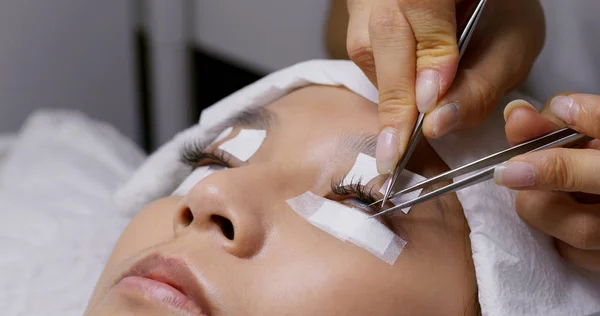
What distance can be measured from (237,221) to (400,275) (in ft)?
0.63

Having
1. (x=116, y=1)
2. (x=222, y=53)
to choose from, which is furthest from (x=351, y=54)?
(x=116, y=1)

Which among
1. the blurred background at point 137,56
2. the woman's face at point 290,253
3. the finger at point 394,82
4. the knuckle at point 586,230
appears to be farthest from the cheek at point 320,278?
the blurred background at point 137,56

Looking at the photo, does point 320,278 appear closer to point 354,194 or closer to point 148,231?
point 354,194

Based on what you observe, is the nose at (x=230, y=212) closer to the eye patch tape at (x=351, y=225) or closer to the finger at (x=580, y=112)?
the eye patch tape at (x=351, y=225)

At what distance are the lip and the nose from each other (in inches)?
1.9

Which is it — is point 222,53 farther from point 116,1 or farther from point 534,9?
point 534,9

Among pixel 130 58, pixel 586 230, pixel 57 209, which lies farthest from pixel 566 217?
pixel 130 58

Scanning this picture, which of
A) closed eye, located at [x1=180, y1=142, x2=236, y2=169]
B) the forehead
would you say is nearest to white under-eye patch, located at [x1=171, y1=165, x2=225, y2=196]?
closed eye, located at [x1=180, y1=142, x2=236, y2=169]

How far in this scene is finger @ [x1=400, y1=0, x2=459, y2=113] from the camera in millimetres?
742

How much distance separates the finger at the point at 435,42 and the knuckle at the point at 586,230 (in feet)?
0.68

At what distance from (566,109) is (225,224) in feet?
1.30

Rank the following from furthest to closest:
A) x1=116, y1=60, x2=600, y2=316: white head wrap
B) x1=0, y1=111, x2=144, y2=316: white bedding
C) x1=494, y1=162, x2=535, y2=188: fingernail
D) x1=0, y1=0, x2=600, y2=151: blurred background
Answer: x1=0, y1=0, x2=600, y2=151: blurred background, x1=0, y1=111, x2=144, y2=316: white bedding, x1=116, y1=60, x2=600, y2=316: white head wrap, x1=494, y1=162, x2=535, y2=188: fingernail

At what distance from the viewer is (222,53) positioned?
1819mm

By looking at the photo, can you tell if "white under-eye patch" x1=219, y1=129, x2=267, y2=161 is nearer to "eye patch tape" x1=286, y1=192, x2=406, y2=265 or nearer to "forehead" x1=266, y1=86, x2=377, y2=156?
"forehead" x1=266, y1=86, x2=377, y2=156
